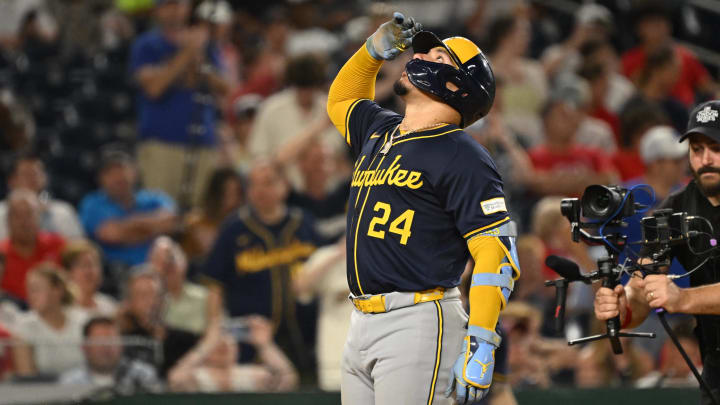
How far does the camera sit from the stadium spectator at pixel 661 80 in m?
9.85

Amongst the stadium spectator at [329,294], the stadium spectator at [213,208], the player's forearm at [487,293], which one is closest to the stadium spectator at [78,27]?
the stadium spectator at [213,208]

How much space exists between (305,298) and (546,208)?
1903mm

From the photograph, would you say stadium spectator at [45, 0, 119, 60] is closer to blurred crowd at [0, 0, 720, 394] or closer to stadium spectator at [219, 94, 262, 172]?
blurred crowd at [0, 0, 720, 394]

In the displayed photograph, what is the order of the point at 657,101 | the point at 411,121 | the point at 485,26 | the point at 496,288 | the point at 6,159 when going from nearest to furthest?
the point at 496,288 < the point at 411,121 < the point at 6,159 < the point at 657,101 < the point at 485,26

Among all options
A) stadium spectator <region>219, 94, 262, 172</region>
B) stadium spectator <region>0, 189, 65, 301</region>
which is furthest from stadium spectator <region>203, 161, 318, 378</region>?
stadium spectator <region>219, 94, 262, 172</region>

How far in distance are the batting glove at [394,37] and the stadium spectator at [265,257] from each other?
295 centimetres

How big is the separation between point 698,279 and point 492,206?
0.95m

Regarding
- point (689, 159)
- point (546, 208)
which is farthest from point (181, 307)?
point (689, 159)

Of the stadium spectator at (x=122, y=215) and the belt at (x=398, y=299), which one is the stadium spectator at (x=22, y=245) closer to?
the stadium spectator at (x=122, y=215)

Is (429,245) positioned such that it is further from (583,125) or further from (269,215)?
(583,125)

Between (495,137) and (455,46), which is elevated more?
(455,46)

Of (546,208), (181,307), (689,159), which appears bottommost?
(181,307)

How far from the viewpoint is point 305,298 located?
7.18 metres

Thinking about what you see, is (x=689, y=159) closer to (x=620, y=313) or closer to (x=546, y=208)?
(x=620, y=313)
